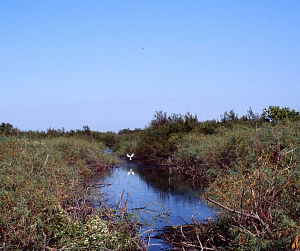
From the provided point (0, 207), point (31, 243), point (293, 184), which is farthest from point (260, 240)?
point (0, 207)

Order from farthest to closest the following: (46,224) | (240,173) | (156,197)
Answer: (156,197)
(240,173)
(46,224)

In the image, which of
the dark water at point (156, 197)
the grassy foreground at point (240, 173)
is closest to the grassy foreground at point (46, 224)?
the dark water at point (156, 197)

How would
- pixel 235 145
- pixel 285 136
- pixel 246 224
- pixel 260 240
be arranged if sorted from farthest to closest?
pixel 235 145 < pixel 285 136 < pixel 246 224 < pixel 260 240

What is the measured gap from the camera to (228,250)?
668 centimetres

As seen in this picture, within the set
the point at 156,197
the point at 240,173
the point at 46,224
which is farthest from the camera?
the point at 156,197

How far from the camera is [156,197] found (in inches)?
579

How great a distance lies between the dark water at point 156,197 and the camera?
1015 cm

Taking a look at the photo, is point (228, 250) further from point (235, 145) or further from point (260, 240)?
point (235, 145)

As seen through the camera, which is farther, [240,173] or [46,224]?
[240,173]

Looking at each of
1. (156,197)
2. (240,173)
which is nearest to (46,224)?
(240,173)

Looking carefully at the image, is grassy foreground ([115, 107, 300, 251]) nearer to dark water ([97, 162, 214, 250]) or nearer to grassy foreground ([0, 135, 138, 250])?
dark water ([97, 162, 214, 250])

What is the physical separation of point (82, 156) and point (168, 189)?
8.52 metres

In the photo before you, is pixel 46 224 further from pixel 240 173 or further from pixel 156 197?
pixel 156 197

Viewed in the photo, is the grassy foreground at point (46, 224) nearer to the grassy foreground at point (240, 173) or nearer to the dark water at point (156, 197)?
the dark water at point (156, 197)
